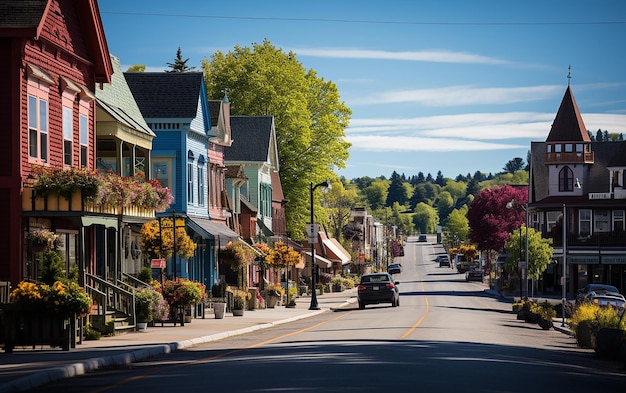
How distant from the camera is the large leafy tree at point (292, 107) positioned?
74500mm

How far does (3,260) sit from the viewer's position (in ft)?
90.9

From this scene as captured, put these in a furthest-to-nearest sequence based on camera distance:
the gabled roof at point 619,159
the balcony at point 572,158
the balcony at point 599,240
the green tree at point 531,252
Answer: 1. the balcony at point 572,158
2. the balcony at point 599,240
3. the gabled roof at point 619,159
4. the green tree at point 531,252

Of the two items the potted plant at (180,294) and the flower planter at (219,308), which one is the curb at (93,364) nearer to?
the potted plant at (180,294)

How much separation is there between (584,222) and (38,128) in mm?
71544

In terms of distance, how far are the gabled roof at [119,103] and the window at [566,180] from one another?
6071 cm

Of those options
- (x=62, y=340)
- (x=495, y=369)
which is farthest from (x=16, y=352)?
(x=495, y=369)

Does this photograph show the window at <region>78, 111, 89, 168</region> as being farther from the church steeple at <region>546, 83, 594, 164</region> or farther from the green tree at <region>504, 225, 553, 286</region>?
the church steeple at <region>546, 83, 594, 164</region>

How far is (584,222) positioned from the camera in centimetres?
9356

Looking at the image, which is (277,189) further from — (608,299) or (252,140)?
(608,299)

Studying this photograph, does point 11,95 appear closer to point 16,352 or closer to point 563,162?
point 16,352

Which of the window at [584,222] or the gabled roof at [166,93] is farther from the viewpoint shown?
the window at [584,222]

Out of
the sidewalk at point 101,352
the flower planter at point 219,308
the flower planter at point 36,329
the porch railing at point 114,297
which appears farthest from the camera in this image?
the flower planter at point 219,308

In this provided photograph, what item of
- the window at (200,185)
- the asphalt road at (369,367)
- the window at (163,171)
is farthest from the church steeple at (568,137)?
the asphalt road at (369,367)

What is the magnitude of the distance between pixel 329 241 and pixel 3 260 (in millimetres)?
89611
